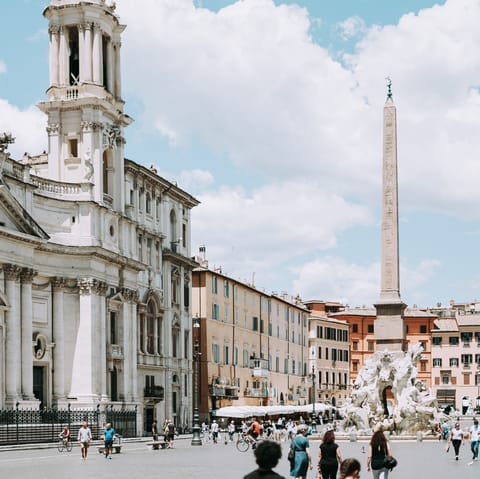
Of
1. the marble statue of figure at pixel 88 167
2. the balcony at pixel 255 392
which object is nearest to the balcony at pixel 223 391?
the balcony at pixel 255 392

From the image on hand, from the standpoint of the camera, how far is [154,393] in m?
62.8

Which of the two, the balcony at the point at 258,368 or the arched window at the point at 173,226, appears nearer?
the arched window at the point at 173,226

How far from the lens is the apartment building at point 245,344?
2931 inches

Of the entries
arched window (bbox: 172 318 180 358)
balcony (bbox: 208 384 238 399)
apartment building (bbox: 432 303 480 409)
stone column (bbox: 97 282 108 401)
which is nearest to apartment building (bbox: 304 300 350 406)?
apartment building (bbox: 432 303 480 409)

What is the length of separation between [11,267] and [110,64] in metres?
15.8

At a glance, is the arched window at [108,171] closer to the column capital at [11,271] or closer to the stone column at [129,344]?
the stone column at [129,344]

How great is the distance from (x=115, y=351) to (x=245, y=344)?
27.0 metres

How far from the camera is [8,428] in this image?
45312 millimetres

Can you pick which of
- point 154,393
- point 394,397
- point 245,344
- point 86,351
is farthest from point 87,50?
point 245,344

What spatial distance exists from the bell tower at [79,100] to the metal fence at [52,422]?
11.1 metres

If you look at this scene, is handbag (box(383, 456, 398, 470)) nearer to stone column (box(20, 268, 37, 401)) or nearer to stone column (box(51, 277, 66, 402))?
stone column (box(20, 268, 37, 401))

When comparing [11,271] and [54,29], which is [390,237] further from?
[54,29]

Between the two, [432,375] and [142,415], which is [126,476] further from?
[432,375]

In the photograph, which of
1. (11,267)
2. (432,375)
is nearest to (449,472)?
(11,267)
